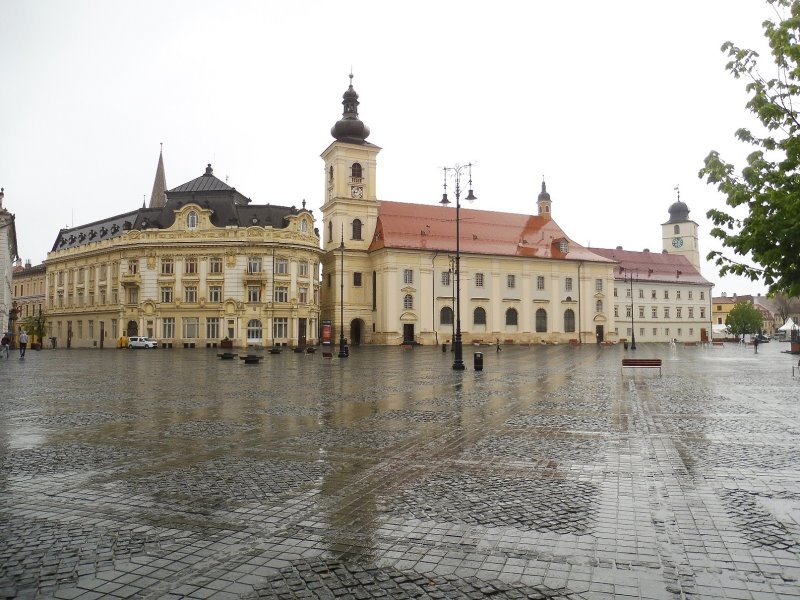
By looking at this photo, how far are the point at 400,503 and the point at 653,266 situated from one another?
351 ft

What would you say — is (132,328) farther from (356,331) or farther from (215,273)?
(356,331)

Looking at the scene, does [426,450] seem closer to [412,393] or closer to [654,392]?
[412,393]

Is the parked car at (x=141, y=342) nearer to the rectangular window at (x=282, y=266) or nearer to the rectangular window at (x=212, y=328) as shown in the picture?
the rectangular window at (x=212, y=328)

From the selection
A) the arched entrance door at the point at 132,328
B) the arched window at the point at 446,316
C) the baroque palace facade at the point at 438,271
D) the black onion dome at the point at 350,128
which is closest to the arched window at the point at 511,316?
the baroque palace facade at the point at 438,271

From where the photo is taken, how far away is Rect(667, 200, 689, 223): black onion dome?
372ft

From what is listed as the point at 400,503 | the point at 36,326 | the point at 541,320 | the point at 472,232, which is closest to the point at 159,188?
the point at 36,326

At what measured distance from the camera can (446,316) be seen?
74.8 meters

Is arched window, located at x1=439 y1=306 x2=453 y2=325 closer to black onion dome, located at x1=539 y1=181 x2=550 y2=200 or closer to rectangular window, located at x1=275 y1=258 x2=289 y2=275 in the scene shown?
rectangular window, located at x1=275 y1=258 x2=289 y2=275

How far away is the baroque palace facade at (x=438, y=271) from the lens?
2867 inches

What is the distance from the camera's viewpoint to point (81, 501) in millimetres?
6250

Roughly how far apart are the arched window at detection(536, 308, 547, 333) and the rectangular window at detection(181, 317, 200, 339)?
4153 cm

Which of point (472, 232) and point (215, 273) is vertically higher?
point (472, 232)

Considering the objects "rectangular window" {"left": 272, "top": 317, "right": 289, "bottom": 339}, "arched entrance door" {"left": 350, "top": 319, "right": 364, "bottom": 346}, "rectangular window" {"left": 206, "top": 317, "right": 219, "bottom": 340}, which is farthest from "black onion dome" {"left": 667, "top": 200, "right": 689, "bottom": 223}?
"rectangular window" {"left": 206, "top": 317, "right": 219, "bottom": 340}

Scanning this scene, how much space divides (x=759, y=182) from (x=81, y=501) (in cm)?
1414
